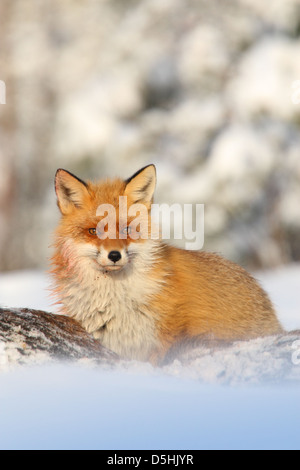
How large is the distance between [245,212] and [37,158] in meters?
4.70

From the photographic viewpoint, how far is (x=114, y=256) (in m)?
4.14

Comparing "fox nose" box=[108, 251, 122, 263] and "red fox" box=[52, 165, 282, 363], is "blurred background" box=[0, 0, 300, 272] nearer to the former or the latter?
"red fox" box=[52, 165, 282, 363]

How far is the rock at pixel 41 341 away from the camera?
3.81 m

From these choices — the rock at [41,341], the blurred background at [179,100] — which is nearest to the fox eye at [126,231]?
the rock at [41,341]

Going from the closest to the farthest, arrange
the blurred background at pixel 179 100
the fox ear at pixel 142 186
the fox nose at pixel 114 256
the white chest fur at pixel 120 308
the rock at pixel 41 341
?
the rock at pixel 41 341 < the fox nose at pixel 114 256 < the white chest fur at pixel 120 308 < the fox ear at pixel 142 186 < the blurred background at pixel 179 100

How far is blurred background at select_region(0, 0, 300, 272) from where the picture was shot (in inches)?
476

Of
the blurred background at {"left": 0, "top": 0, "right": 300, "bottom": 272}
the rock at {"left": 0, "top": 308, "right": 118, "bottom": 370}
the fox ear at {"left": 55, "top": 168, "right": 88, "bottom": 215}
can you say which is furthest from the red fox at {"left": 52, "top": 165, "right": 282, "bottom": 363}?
the blurred background at {"left": 0, "top": 0, "right": 300, "bottom": 272}

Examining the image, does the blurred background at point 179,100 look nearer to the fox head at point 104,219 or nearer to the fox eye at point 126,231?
the fox head at point 104,219

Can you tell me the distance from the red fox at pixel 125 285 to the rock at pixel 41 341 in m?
0.22

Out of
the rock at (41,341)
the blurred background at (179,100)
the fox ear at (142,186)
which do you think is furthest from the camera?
the blurred background at (179,100)

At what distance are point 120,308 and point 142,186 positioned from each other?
917 millimetres

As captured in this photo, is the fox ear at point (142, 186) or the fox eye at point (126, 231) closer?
the fox eye at point (126, 231)

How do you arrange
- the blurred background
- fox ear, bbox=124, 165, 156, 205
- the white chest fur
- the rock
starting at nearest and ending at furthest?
the rock
the white chest fur
fox ear, bbox=124, 165, 156, 205
the blurred background

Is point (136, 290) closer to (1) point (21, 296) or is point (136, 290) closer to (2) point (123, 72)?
(1) point (21, 296)
